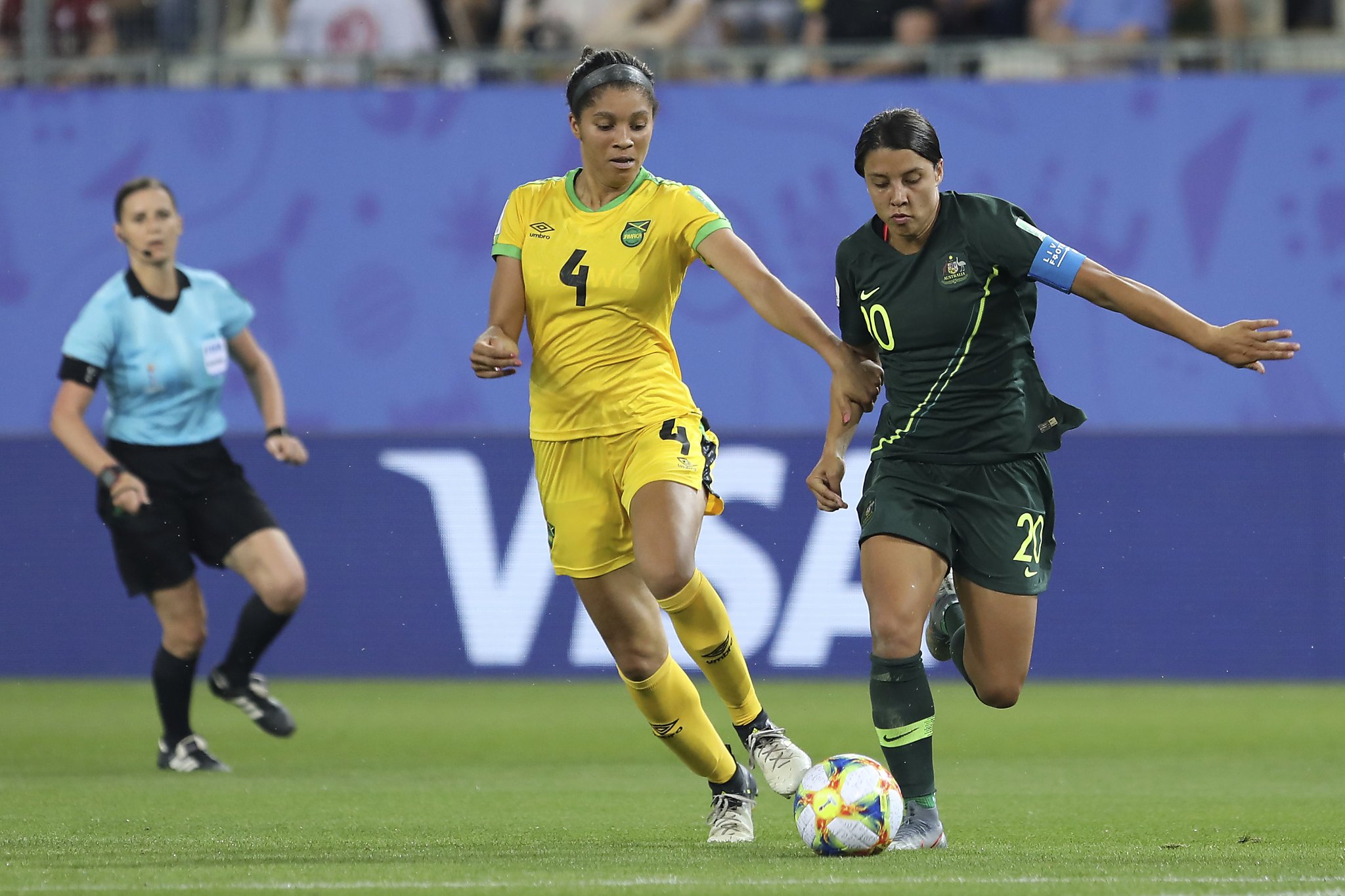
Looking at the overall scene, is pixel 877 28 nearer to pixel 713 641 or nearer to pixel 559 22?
pixel 559 22

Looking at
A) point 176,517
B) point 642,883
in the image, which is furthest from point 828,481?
point 176,517

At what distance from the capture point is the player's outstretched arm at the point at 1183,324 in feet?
16.7

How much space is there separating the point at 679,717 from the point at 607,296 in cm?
131

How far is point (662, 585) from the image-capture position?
18.2 feet

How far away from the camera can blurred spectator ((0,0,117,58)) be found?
1394 centimetres

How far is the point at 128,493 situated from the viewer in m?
7.89

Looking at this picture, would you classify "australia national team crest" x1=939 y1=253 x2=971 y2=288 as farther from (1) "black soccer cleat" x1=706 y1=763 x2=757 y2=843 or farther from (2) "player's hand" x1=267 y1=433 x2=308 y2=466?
(2) "player's hand" x1=267 y1=433 x2=308 y2=466

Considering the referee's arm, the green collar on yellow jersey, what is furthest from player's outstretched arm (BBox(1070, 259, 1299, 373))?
the referee's arm

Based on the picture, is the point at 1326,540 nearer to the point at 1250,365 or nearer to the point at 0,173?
the point at 1250,365

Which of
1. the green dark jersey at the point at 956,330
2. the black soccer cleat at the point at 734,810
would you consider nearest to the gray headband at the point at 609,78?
the green dark jersey at the point at 956,330

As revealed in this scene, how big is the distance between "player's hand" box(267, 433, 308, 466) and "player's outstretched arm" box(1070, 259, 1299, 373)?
4091mm

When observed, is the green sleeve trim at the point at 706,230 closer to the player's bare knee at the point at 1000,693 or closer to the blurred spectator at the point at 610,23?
the player's bare knee at the point at 1000,693

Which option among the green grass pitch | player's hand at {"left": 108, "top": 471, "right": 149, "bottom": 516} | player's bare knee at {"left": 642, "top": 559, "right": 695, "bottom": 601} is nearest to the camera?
the green grass pitch

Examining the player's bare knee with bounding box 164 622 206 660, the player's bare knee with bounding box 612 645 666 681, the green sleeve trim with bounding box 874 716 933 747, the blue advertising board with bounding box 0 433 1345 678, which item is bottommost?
the blue advertising board with bounding box 0 433 1345 678
